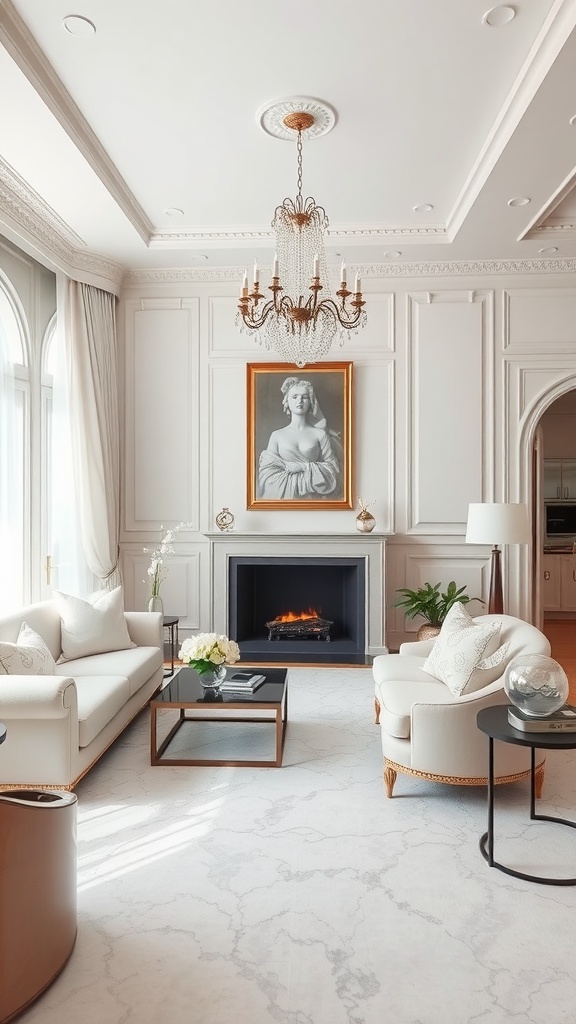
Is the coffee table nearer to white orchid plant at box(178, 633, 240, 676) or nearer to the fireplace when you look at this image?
white orchid plant at box(178, 633, 240, 676)

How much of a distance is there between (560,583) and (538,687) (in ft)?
21.1

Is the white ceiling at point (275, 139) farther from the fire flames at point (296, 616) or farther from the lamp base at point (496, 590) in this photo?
the fire flames at point (296, 616)

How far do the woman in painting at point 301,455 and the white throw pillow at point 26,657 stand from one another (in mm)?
2865

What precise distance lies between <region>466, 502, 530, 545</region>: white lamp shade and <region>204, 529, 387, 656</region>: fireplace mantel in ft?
3.60

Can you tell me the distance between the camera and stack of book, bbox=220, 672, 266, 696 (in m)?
3.69

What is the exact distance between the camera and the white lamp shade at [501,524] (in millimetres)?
4758

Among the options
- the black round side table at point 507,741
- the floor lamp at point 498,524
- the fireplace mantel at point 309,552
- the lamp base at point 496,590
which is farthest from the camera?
the fireplace mantel at point 309,552

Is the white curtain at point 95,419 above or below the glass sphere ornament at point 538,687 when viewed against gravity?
above

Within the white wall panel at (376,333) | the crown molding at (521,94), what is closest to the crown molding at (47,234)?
the white wall panel at (376,333)

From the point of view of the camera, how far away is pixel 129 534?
618 centimetres

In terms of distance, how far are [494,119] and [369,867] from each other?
3.66 meters

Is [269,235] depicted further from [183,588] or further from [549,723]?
[549,723]

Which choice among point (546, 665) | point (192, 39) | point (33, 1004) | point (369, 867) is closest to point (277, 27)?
point (192, 39)

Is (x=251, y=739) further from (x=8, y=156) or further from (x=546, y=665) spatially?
(x=8, y=156)
